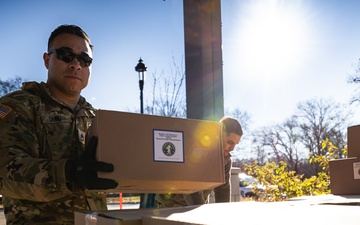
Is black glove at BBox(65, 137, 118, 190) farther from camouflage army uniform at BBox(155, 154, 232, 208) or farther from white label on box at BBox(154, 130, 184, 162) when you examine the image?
camouflage army uniform at BBox(155, 154, 232, 208)

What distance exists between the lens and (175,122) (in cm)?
127

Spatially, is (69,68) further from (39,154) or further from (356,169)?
(356,169)

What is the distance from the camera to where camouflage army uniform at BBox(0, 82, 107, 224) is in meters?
1.21

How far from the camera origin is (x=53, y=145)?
1449 mm

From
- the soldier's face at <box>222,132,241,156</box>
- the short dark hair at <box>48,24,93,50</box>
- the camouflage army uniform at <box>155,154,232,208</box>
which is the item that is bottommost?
the camouflage army uniform at <box>155,154,232,208</box>

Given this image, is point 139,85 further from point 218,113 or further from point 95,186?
point 95,186

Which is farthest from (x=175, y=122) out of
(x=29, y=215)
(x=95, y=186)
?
(x=29, y=215)

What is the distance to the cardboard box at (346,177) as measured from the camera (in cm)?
181

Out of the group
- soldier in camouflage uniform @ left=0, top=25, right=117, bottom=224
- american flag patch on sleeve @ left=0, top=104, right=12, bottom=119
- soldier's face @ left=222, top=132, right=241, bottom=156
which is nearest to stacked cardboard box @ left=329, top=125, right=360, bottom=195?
soldier's face @ left=222, top=132, right=241, bottom=156

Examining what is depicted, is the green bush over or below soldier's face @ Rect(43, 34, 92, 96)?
below

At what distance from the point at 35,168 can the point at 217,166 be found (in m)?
0.56

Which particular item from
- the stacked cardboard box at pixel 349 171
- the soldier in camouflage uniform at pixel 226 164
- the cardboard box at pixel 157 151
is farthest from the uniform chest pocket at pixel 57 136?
the stacked cardboard box at pixel 349 171

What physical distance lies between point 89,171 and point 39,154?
0.36m

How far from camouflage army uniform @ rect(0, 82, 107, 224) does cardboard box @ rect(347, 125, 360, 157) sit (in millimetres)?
1141
